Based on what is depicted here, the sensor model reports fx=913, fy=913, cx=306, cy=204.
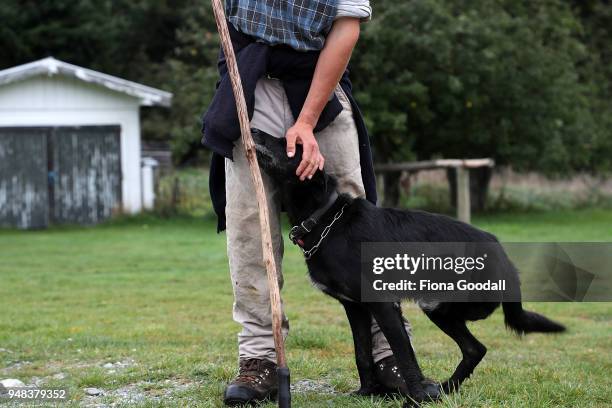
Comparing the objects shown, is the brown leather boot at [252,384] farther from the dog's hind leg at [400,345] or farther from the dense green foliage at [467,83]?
the dense green foliage at [467,83]

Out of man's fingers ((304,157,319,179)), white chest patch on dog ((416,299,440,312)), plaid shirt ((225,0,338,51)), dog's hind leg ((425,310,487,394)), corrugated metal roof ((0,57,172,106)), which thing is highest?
corrugated metal roof ((0,57,172,106))

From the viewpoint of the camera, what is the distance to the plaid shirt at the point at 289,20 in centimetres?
432

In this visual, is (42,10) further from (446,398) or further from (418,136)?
(446,398)

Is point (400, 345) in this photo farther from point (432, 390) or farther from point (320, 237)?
point (320, 237)

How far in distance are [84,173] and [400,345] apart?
18.1 metres

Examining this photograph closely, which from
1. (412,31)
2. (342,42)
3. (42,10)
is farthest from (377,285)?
(42,10)

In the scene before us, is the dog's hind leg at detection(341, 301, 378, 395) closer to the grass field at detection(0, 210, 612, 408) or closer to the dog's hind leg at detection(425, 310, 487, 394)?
the grass field at detection(0, 210, 612, 408)

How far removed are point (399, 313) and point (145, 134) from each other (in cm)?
3242

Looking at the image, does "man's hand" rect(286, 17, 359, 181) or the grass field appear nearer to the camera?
"man's hand" rect(286, 17, 359, 181)

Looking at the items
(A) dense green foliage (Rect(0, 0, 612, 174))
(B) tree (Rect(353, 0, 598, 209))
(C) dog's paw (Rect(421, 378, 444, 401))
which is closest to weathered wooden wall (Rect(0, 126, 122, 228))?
(A) dense green foliage (Rect(0, 0, 612, 174))

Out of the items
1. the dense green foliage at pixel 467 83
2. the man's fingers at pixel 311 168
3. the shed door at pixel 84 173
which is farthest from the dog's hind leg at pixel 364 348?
the shed door at pixel 84 173

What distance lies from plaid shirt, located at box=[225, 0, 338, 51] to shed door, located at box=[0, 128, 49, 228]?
17.6 meters

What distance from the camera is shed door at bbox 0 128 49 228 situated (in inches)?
824

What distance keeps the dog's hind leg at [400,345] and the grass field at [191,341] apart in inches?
6.5
